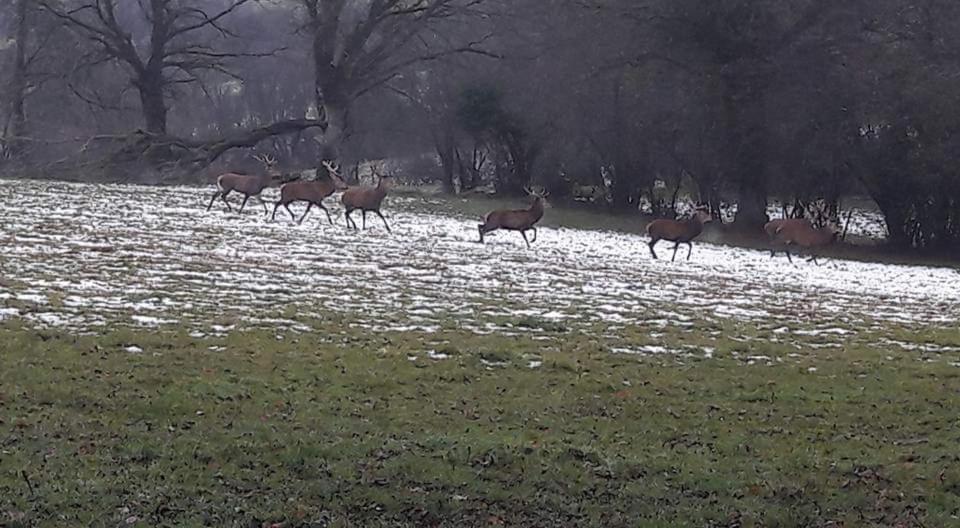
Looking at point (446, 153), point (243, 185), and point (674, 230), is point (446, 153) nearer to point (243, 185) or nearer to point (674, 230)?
point (243, 185)

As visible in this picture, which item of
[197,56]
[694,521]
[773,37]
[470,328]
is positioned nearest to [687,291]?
[470,328]

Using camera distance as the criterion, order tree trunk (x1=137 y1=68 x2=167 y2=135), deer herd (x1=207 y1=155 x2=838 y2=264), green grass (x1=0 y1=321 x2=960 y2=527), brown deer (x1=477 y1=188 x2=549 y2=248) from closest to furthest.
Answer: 1. green grass (x1=0 y1=321 x2=960 y2=527)
2. brown deer (x1=477 y1=188 x2=549 y2=248)
3. deer herd (x1=207 y1=155 x2=838 y2=264)
4. tree trunk (x1=137 y1=68 x2=167 y2=135)

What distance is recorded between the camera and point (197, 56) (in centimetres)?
4028

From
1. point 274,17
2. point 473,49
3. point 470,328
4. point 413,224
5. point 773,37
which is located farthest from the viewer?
point 274,17

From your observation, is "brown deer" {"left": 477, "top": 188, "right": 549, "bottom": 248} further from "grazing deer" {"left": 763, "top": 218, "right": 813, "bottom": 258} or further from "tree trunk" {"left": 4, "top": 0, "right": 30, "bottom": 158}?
"tree trunk" {"left": 4, "top": 0, "right": 30, "bottom": 158}

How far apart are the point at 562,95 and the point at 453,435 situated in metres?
27.0

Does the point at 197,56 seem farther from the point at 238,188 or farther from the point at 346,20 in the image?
the point at 238,188

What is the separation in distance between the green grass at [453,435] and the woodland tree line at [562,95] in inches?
699

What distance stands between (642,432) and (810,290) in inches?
373

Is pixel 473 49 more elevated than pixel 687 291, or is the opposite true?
pixel 473 49

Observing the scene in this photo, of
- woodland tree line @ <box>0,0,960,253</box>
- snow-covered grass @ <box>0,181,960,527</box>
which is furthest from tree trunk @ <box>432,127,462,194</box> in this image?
snow-covered grass @ <box>0,181,960,527</box>

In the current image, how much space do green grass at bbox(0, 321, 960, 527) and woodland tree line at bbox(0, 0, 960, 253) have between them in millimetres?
17756

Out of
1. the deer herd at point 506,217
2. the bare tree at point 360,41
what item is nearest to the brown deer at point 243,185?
the deer herd at point 506,217

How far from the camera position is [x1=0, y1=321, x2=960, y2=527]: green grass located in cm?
611
